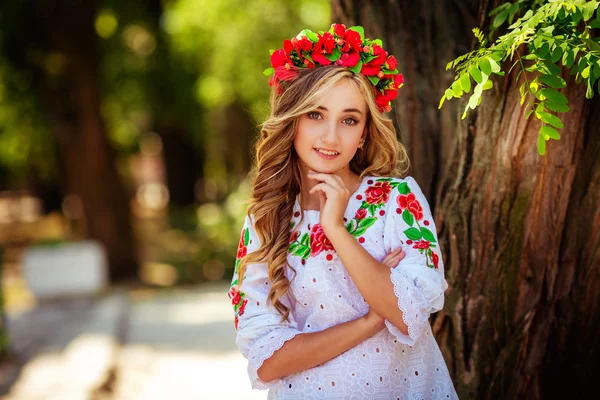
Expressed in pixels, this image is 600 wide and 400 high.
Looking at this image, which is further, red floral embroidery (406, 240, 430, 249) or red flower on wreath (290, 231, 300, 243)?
red flower on wreath (290, 231, 300, 243)

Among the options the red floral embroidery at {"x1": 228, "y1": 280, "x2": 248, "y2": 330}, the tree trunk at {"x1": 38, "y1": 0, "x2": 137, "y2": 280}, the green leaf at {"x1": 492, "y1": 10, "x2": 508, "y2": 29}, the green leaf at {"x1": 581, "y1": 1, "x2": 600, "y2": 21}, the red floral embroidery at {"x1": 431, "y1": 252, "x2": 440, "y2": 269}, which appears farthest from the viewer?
the tree trunk at {"x1": 38, "y1": 0, "x2": 137, "y2": 280}

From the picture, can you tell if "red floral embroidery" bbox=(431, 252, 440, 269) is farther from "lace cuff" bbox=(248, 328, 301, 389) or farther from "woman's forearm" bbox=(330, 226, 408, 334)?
"lace cuff" bbox=(248, 328, 301, 389)

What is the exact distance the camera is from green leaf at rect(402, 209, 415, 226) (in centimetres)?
248

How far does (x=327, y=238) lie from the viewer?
2.57 meters

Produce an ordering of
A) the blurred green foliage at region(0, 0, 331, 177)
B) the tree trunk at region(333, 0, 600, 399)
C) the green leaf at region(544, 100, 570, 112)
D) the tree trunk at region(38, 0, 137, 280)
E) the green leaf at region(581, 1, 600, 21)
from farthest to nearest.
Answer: the blurred green foliage at region(0, 0, 331, 177), the tree trunk at region(38, 0, 137, 280), the tree trunk at region(333, 0, 600, 399), the green leaf at region(544, 100, 570, 112), the green leaf at region(581, 1, 600, 21)

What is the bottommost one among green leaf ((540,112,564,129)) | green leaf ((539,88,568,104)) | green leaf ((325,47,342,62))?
green leaf ((540,112,564,129))

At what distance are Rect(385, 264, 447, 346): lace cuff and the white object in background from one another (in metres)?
9.88

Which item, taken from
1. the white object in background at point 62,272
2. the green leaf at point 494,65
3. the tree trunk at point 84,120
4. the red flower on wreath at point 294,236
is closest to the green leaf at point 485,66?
the green leaf at point 494,65

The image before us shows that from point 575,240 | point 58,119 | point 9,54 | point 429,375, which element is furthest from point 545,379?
point 9,54

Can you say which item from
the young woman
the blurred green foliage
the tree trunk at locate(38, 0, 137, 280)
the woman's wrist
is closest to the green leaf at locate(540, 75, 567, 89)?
the young woman

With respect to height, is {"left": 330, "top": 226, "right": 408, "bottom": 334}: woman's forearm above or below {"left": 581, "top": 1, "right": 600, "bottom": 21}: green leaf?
below

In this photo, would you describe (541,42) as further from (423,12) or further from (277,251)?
(423,12)

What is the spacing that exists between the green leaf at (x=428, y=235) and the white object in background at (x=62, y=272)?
986 centimetres

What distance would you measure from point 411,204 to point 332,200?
27 centimetres
